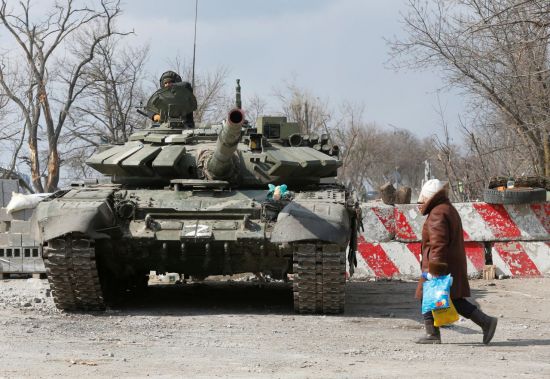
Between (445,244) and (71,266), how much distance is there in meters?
4.06

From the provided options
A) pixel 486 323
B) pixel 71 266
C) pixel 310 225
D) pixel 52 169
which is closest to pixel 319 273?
pixel 310 225

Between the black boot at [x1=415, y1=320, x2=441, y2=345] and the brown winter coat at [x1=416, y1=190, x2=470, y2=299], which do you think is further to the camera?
the black boot at [x1=415, y1=320, x2=441, y2=345]

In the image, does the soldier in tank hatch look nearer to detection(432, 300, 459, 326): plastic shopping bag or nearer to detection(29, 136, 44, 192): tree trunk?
detection(432, 300, 459, 326): plastic shopping bag

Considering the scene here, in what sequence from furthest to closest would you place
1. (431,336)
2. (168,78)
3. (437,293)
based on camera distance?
(168,78), (431,336), (437,293)

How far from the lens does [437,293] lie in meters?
8.80

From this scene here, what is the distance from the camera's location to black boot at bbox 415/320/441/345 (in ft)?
29.3

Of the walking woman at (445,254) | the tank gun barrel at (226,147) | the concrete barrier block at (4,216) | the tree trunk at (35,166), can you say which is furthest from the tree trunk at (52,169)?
the walking woman at (445,254)

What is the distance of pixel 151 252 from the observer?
11438 millimetres

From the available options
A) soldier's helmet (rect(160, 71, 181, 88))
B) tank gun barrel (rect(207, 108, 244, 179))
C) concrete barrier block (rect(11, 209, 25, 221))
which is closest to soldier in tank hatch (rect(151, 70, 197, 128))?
soldier's helmet (rect(160, 71, 181, 88))

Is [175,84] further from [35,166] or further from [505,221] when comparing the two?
[35,166]

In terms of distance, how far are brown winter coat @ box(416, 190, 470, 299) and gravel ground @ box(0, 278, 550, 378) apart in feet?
1.86

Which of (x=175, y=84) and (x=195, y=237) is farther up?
(x=175, y=84)

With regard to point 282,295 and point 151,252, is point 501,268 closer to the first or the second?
point 282,295

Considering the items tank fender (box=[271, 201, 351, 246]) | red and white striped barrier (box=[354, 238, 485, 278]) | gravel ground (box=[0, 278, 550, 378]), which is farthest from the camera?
red and white striped barrier (box=[354, 238, 485, 278])
